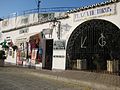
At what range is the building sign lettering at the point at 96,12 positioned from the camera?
15224mm

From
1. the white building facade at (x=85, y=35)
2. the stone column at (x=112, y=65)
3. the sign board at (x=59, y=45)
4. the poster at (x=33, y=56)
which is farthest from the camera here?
the poster at (x=33, y=56)

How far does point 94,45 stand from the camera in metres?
16.6

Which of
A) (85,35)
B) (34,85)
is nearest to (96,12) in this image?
(85,35)

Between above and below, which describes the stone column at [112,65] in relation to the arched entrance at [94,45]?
below

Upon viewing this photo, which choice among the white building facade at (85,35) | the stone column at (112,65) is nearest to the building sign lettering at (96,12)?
the white building facade at (85,35)

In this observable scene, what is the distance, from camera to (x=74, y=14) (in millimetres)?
18141

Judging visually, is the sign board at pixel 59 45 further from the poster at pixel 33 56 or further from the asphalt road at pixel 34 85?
the asphalt road at pixel 34 85

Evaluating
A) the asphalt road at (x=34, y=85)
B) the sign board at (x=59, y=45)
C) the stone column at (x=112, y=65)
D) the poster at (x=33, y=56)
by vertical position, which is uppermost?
the sign board at (x=59, y=45)

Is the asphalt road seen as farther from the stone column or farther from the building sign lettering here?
the building sign lettering

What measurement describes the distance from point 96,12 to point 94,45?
7.01ft

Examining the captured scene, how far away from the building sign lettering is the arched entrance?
39cm

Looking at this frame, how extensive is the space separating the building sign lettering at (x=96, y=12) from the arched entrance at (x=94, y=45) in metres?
0.39

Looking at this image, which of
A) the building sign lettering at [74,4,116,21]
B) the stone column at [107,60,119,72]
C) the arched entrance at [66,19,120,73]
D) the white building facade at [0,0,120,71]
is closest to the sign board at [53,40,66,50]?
the white building facade at [0,0,120,71]

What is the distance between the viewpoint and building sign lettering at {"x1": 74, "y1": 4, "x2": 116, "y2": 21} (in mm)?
15224
